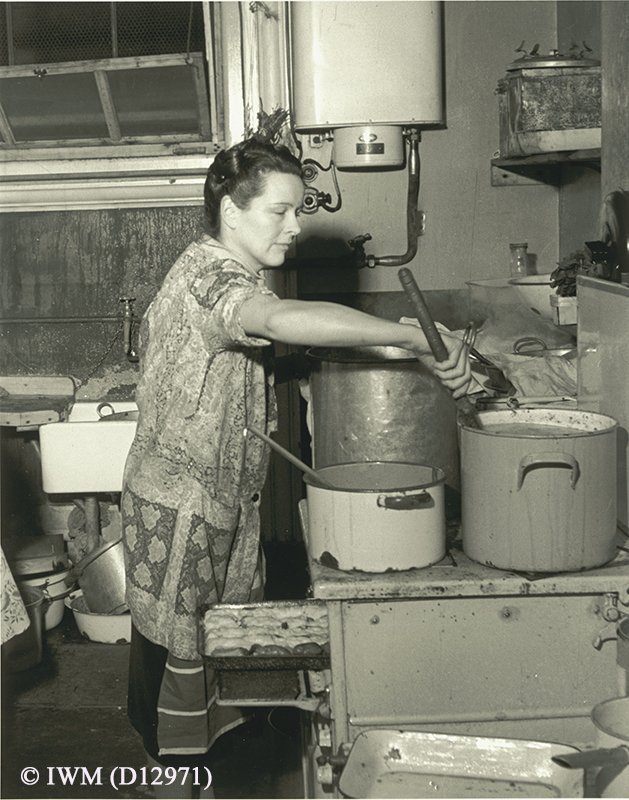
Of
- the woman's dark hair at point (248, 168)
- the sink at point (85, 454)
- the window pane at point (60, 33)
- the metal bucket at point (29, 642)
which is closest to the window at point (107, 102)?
the window pane at point (60, 33)

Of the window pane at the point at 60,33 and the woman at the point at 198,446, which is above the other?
the window pane at the point at 60,33

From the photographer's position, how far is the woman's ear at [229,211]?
223cm

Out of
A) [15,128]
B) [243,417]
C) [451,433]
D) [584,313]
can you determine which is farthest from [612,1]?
[15,128]

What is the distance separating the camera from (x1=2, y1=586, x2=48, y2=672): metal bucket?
3.93 m

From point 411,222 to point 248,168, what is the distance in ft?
8.17

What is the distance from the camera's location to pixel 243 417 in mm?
2266

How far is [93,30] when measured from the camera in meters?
4.19

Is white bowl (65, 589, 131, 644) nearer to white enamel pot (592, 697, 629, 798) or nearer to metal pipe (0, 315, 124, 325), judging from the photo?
metal pipe (0, 315, 124, 325)

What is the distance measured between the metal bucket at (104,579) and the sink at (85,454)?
0.27m

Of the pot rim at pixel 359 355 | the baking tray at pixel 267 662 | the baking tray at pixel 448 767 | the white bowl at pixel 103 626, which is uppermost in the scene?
the pot rim at pixel 359 355

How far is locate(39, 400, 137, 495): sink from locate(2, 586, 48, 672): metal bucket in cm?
43

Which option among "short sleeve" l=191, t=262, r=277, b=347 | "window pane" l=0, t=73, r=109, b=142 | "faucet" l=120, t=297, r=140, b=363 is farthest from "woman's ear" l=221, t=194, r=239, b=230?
"window pane" l=0, t=73, r=109, b=142

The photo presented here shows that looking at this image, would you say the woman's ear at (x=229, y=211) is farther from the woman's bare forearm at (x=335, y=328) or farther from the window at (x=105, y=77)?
the window at (x=105, y=77)

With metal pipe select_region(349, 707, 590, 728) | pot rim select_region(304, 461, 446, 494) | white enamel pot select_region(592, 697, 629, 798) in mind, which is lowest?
metal pipe select_region(349, 707, 590, 728)
